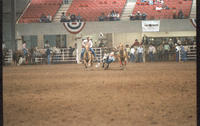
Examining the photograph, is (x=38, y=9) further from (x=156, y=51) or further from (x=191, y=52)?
(x=191, y=52)

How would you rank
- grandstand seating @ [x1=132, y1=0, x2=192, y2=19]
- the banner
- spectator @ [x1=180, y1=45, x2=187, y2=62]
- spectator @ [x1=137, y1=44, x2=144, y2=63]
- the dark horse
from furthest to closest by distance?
grandstand seating @ [x1=132, y1=0, x2=192, y2=19]
spectator @ [x1=137, y1=44, x2=144, y2=63]
the banner
spectator @ [x1=180, y1=45, x2=187, y2=62]
the dark horse

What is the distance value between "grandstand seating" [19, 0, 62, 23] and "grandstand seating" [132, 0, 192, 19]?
28.6 ft

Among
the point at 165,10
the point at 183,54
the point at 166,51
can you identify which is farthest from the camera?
the point at 165,10

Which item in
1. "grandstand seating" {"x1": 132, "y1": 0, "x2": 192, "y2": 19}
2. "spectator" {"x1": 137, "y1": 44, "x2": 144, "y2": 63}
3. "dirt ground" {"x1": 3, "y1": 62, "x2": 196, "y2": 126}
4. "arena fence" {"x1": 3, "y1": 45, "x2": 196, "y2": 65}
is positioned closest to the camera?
"dirt ground" {"x1": 3, "y1": 62, "x2": 196, "y2": 126}

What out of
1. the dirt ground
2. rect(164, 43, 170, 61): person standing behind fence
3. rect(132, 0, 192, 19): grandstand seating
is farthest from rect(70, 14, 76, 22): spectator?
the dirt ground

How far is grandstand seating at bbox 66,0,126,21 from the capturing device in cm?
3328

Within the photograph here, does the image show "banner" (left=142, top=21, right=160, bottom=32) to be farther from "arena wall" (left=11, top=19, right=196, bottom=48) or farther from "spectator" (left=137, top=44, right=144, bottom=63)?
"spectator" (left=137, top=44, right=144, bottom=63)

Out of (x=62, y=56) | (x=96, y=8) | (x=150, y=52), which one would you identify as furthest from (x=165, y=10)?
(x=62, y=56)

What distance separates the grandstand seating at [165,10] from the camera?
1241 inches

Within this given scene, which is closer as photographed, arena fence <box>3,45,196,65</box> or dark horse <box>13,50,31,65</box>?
dark horse <box>13,50,31,65</box>

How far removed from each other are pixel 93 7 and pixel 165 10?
7.39 metres

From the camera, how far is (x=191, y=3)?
33719mm

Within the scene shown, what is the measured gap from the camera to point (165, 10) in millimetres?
32500

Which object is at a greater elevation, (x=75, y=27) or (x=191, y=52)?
(x=75, y=27)
